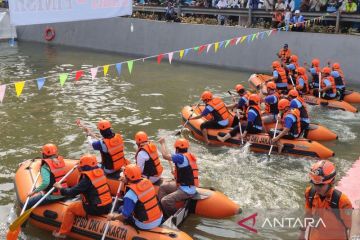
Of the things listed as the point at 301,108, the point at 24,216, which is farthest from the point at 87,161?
the point at 301,108

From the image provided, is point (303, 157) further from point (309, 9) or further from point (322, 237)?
point (309, 9)

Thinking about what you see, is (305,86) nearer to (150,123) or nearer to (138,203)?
(150,123)

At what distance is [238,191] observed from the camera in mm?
9047

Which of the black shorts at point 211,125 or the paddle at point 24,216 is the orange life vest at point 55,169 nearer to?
the paddle at point 24,216

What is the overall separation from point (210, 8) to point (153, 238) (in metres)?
18.5

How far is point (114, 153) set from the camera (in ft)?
27.8

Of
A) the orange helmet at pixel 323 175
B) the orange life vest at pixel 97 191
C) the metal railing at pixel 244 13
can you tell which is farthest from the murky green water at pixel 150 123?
the metal railing at pixel 244 13

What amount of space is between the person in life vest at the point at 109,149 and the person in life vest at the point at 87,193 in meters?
1.36

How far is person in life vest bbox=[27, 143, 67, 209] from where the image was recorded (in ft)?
24.5

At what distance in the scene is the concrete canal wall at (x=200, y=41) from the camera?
1895cm

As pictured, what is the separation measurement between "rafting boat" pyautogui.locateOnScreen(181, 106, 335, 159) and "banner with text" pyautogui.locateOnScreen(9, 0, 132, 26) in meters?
5.86

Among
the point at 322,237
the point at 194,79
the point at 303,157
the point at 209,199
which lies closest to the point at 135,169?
the point at 209,199

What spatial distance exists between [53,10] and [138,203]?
10.0ft

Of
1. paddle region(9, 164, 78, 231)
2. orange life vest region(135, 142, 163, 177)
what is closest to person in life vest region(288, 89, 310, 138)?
orange life vest region(135, 142, 163, 177)
